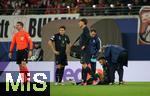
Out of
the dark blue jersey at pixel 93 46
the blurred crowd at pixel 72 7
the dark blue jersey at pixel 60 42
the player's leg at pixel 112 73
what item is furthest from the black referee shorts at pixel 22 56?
the blurred crowd at pixel 72 7

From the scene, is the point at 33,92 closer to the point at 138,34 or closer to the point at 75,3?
the point at 138,34

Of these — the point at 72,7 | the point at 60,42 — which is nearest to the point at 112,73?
the point at 60,42

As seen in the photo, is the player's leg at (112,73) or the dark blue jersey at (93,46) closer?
the dark blue jersey at (93,46)

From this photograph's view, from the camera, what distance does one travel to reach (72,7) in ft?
86.6

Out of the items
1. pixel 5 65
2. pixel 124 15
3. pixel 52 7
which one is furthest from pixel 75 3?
pixel 5 65

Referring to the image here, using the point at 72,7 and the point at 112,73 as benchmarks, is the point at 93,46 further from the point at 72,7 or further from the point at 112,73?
the point at 72,7

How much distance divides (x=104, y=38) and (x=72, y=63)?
2703mm

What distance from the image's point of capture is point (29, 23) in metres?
26.0

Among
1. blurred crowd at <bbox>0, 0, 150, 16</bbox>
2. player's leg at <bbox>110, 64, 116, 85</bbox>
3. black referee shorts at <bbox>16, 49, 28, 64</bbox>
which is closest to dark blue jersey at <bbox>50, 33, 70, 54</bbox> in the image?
black referee shorts at <bbox>16, 49, 28, 64</bbox>

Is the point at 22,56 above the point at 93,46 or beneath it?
beneath

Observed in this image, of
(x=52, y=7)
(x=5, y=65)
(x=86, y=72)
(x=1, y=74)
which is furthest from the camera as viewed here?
(x=52, y=7)

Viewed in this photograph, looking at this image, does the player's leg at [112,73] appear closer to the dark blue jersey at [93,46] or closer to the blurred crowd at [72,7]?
the dark blue jersey at [93,46]

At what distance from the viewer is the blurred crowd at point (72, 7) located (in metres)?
25.0

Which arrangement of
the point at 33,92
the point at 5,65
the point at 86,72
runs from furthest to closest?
the point at 5,65 → the point at 86,72 → the point at 33,92
